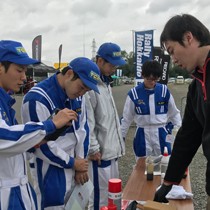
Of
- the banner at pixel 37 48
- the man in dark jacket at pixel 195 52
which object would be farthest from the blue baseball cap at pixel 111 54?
the banner at pixel 37 48

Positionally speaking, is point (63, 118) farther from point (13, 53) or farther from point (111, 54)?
point (111, 54)

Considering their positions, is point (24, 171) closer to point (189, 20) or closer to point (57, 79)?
point (57, 79)

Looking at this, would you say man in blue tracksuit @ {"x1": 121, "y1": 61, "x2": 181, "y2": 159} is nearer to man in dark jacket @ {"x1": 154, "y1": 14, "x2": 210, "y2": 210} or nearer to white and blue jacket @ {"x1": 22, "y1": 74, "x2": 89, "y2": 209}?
white and blue jacket @ {"x1": 22, "y1": 74, "x2": 89, "y2": 209}

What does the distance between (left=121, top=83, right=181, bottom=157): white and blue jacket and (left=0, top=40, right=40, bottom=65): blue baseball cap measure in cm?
226

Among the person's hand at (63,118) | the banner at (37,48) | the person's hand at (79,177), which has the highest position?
the banner at (37,48)

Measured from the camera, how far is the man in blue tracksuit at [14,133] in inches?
62.1

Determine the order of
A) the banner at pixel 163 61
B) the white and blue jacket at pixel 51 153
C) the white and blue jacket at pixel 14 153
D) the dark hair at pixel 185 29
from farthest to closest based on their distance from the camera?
the banner at pixel 163 61 < the white and blue jacket at pixel 51 153 < the dark hair at pixel 185 29 < the white and blue jacket at pixel 14 153

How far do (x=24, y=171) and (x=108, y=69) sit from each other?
1660 millimetres

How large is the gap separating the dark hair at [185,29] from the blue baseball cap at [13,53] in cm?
84

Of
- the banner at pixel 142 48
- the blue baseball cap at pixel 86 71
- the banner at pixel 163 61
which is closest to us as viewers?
the blue baseball cap at pixel 86 71

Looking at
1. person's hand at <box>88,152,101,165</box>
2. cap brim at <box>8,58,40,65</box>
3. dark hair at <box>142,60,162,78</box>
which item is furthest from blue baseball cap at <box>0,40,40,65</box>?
dark hair at <box>142,60,162,78</box>

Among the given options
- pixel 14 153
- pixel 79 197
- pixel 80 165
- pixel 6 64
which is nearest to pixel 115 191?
pixel 79 197

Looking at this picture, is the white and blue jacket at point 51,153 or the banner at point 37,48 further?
the banner at point 37,48

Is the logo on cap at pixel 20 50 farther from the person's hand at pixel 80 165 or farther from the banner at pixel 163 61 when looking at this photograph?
the banner at pixel 163 61
